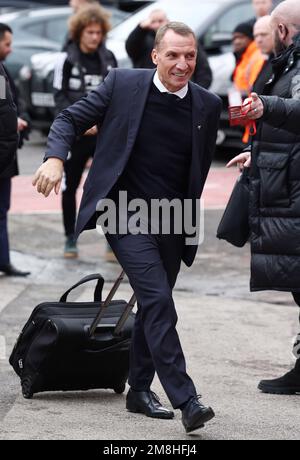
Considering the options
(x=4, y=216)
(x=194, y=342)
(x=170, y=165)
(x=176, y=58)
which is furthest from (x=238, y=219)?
(x=4, y=216)

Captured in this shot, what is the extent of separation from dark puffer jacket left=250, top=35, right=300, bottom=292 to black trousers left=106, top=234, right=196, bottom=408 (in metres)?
0.47

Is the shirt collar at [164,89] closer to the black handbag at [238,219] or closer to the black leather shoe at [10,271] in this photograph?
the black handbag at [238,219]

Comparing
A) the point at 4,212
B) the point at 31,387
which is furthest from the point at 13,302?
the point at 31,387

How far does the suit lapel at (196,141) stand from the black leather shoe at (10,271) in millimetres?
3897

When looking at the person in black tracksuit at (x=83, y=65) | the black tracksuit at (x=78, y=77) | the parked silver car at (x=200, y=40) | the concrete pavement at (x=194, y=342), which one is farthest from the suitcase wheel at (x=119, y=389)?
the parked silver car at (x=200, y=40)

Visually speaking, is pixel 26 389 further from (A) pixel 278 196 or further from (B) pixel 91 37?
(B) pixel 91 37

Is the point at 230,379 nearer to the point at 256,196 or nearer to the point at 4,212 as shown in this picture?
the point at 256,196

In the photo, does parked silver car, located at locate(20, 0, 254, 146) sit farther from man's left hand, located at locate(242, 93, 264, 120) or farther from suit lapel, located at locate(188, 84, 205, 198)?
man's left hand, located at locate(242, 93, 264, 120)

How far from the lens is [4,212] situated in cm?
949

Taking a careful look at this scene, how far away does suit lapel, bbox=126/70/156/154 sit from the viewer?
18.9ft

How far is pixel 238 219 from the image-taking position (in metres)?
6.35

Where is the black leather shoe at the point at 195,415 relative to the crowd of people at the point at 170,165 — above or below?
below

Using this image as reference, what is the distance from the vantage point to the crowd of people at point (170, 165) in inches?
221

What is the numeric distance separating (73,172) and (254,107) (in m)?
4.89
